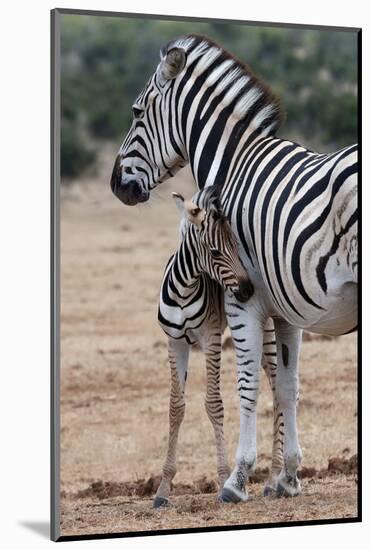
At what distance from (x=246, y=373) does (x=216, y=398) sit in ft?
1.32

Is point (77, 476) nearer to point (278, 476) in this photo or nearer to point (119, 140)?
point (278, 476)

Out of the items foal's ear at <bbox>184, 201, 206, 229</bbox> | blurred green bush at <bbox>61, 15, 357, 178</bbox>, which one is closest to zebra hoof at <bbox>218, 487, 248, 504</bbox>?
foal's ear at <bbox>184, 201, 206, 229</bbox>

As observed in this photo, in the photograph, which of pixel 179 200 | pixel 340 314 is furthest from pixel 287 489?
pixel 179 200

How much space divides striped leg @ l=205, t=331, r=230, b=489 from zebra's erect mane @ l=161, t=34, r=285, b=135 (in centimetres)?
142

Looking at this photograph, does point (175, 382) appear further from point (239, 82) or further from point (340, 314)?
point (239, 82)

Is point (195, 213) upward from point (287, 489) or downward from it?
upward

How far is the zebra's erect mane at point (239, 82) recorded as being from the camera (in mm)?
7914

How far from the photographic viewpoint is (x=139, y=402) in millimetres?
13398

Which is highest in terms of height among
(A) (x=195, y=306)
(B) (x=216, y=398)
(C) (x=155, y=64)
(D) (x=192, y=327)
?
(C) (x=155, y=64)

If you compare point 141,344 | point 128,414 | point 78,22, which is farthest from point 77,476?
point 78,22

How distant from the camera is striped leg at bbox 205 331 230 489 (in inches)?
320

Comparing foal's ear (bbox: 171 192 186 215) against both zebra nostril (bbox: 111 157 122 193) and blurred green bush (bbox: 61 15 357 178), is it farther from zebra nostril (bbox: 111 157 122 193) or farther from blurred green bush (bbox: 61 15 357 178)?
blurred green bush (bbox: 61 15 357 178)

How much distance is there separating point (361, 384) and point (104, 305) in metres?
8.01

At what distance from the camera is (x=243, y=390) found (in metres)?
7.92
